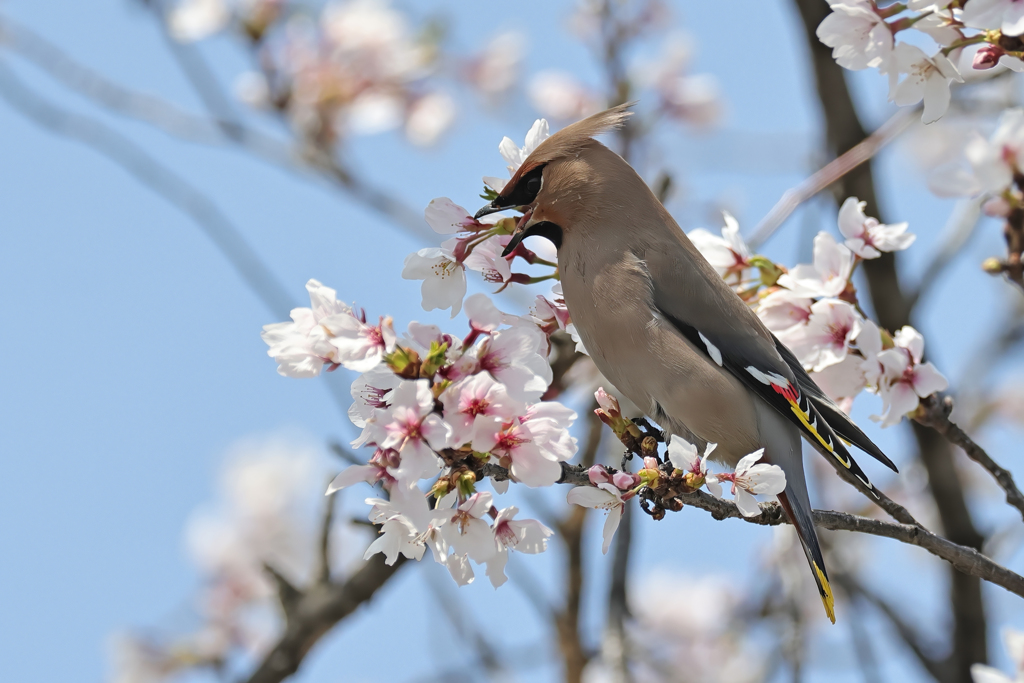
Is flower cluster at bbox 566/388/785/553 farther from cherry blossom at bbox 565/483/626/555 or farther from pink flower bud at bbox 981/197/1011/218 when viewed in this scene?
pink flower bud at bbox 981/197/1011/218

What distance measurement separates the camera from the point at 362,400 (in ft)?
5.81

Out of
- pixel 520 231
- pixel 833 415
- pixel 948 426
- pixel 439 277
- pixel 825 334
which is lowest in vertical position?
pixel 948 426

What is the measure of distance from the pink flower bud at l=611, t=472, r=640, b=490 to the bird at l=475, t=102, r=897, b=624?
0.49m

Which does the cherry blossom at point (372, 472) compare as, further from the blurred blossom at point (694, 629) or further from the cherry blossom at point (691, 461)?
the blurred blossom at point (694, 629)

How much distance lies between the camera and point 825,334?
2361 mm

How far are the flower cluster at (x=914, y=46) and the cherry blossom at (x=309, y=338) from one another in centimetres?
112

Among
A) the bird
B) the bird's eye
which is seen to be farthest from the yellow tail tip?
the bird's eye

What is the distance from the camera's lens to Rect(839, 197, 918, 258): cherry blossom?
2441 mm

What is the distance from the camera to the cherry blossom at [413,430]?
1.63m

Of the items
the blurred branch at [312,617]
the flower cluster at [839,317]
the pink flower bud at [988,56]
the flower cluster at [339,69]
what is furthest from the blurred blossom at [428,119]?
the pink flower bud at [988,56]

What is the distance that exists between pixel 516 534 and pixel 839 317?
0.93 metres

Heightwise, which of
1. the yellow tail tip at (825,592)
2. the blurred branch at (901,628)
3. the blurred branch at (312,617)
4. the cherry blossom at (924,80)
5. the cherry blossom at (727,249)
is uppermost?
the cherry blossom at (924,80)

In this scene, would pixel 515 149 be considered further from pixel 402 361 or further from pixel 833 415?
pixel 833 415

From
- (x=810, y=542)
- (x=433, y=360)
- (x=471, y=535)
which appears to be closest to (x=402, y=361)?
(x=433, y=360)
